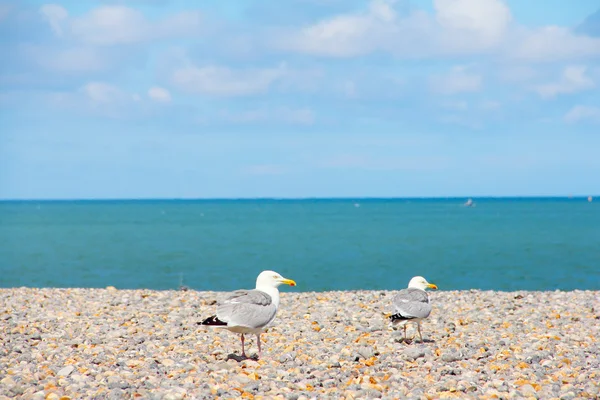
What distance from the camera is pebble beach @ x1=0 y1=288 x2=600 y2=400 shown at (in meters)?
8.73

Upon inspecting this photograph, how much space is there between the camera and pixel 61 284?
35.3 meters

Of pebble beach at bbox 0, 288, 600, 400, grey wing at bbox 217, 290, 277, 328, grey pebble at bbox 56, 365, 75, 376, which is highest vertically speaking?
grey wing at bbox 217, 290, 277, 328

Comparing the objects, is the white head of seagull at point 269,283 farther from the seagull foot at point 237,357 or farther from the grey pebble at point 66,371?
the grey pebble at point 66,371

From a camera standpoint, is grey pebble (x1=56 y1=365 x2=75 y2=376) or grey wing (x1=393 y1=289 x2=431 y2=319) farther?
grey wing (x1=393 y1=289 x2=431 y2=319)

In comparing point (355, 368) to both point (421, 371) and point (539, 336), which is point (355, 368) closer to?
point (421, 371)

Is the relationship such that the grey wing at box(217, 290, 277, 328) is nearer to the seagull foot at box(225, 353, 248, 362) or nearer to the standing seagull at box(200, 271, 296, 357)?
the standing seagull at box(200, 271, 296, 357)

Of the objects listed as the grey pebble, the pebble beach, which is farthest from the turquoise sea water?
the grey pebble

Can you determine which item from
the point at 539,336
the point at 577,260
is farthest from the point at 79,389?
the point at 577,260

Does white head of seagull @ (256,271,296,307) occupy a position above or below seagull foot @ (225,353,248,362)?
above

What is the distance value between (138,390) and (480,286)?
85.2 feet

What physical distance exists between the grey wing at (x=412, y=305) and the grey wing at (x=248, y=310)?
2336mm

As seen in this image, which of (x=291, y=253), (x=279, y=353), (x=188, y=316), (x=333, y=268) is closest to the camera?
(x=279, y=353)

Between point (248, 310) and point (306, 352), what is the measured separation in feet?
4.30

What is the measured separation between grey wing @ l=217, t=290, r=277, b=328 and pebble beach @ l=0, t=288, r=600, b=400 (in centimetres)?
56
